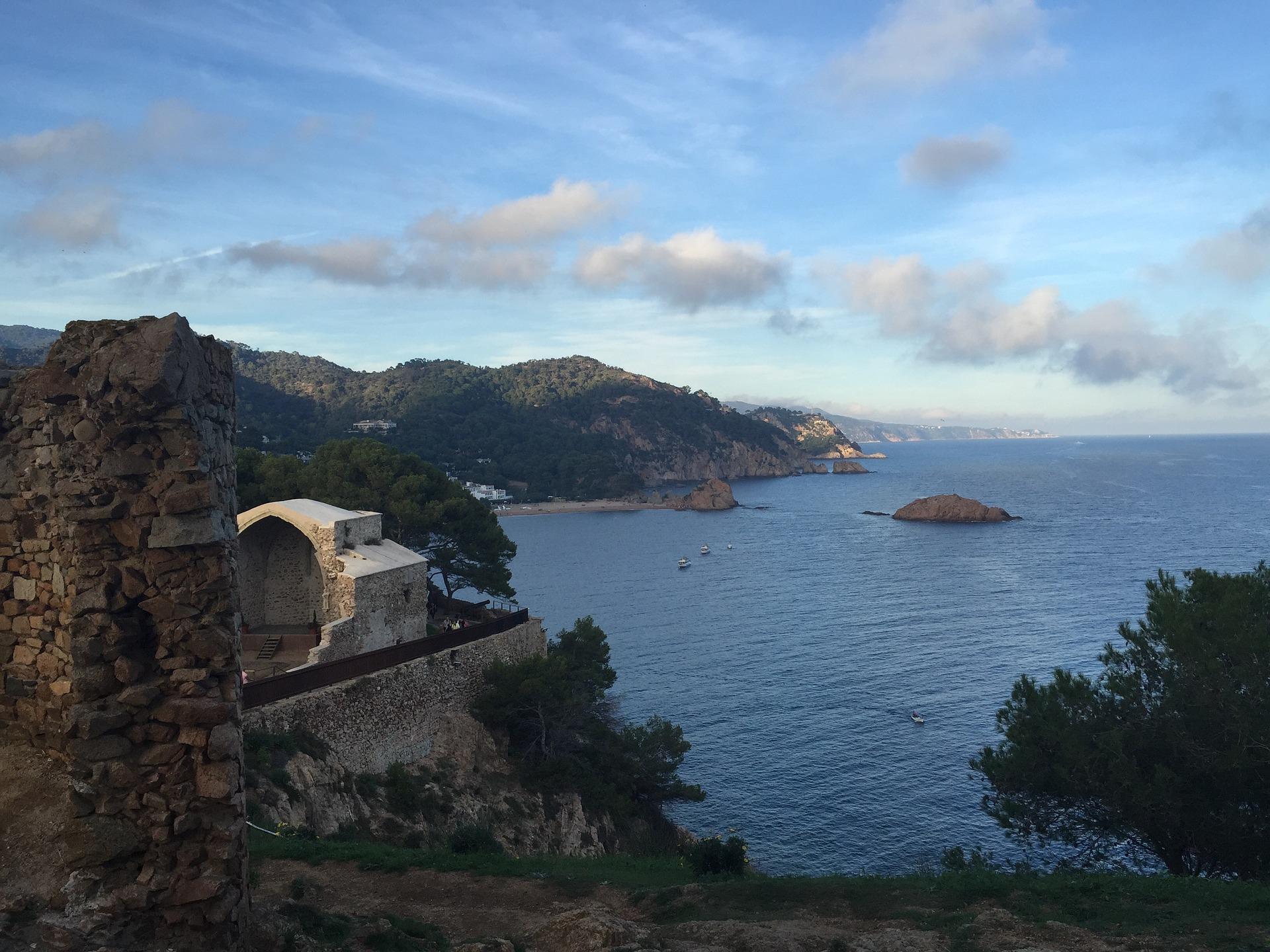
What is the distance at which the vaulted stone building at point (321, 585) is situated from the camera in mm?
21828

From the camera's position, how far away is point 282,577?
2583cm

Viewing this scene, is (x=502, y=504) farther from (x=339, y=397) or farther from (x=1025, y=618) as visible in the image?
(x=1025, y=618)

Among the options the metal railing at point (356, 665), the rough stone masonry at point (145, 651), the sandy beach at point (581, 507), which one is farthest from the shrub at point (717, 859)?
the sandy beach at point (581, 507)

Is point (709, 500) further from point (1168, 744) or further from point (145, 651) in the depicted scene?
point (145, 651)

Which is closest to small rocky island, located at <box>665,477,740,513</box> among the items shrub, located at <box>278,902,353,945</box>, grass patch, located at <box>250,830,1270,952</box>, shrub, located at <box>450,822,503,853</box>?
shrub, located at <box>450,822,503,853</box>

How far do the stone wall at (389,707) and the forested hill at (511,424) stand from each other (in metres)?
70.0

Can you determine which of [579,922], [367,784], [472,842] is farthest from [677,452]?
[579,922]

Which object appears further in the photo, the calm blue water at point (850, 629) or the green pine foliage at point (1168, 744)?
the calm blue water at point (850, 629)

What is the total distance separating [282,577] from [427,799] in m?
9.52

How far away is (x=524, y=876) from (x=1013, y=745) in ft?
33.3

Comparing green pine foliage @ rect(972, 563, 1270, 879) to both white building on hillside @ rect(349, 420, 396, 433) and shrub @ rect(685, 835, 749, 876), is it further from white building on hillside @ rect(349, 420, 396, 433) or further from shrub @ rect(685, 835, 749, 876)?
white building on hillside @ rect(349, 420, 396, 433)

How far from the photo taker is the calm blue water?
28828 millimetres

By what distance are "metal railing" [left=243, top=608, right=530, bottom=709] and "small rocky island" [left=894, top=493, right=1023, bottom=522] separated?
9128 cm

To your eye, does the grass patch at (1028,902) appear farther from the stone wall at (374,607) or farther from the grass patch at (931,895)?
the stone wall at (374,607)
